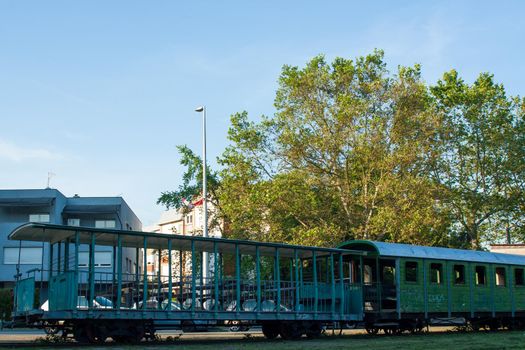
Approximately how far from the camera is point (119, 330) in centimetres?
1850

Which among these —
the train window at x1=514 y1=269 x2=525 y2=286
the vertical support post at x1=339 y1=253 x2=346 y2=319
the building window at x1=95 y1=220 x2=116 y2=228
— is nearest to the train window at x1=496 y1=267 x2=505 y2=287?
the train window at x1=514 y1=269 x2=525 y2=286

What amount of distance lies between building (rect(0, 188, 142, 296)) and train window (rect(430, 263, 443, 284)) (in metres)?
26.2

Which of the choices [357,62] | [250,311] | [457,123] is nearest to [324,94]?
[357,62]

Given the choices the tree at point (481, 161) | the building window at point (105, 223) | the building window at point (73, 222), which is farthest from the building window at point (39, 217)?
the tree at point (481, 161)

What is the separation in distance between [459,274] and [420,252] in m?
2.26

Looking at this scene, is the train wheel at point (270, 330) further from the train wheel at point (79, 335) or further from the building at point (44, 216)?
the building at point (44, 216)

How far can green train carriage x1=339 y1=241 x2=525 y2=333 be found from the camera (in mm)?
24188

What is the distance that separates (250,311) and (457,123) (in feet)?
94.5

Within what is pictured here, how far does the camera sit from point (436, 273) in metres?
25.5

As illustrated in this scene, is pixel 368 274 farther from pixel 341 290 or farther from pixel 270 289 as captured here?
pixel 270 289

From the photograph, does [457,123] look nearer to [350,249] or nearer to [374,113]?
[374,113]

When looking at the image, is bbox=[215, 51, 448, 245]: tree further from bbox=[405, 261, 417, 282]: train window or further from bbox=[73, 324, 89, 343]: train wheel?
bbox=[73, 324, 89, 343]: train wheel

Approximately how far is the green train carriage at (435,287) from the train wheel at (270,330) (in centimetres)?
332

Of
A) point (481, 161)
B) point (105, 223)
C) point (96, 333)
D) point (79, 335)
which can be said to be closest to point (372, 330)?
point (96, 333)
